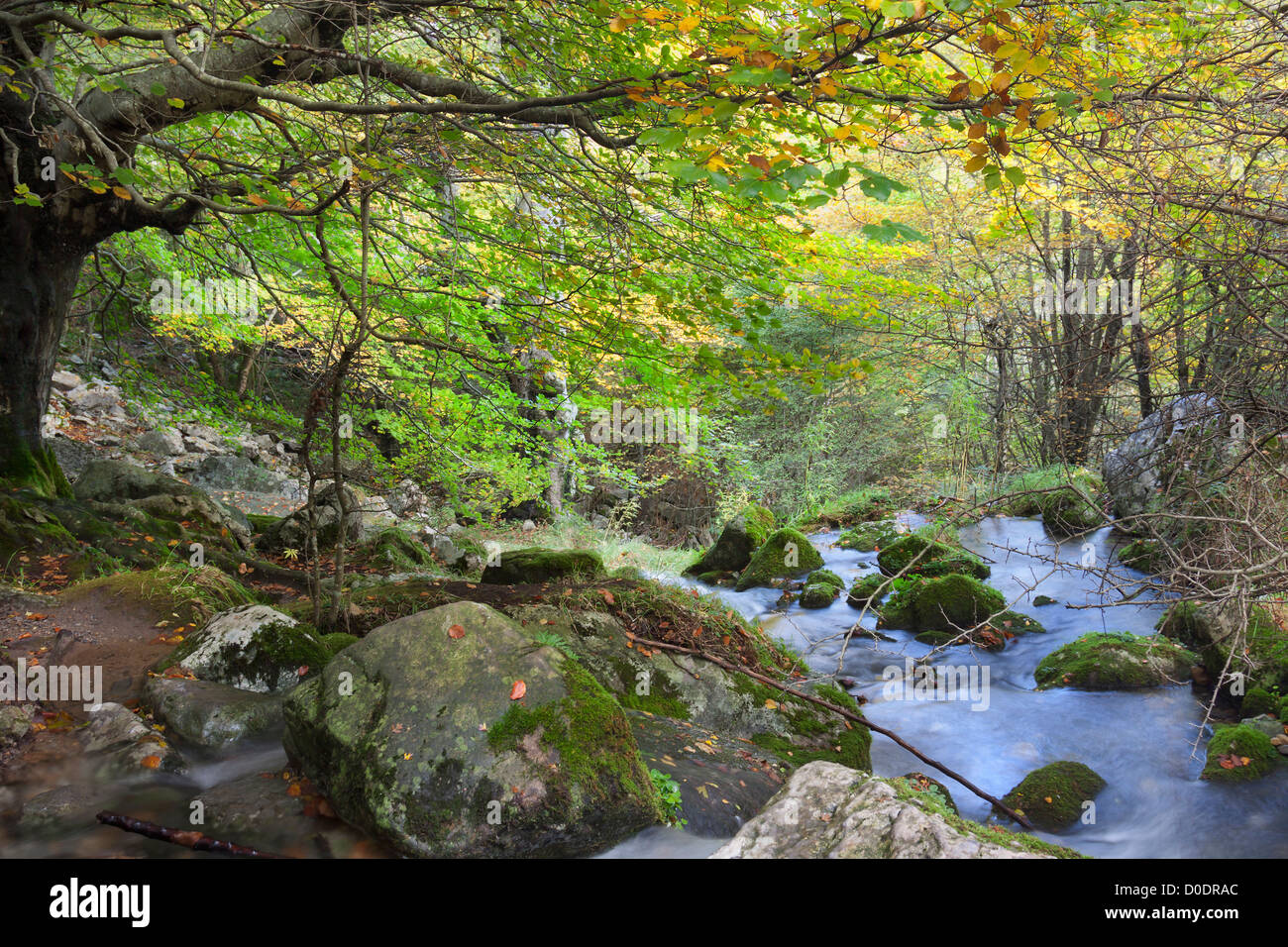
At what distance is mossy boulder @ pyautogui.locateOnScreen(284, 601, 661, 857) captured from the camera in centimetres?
312

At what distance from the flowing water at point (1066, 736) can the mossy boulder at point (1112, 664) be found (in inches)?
5.0

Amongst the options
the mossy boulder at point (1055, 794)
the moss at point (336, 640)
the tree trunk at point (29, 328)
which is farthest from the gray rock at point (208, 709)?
the mossy boulder at point (1055, 794)

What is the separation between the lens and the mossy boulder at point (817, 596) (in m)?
10.4

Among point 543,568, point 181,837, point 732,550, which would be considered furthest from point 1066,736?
point 181,837

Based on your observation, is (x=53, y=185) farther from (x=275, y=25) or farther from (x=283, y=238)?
(x=275, y=25)

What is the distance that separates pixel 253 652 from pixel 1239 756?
25.5 feet

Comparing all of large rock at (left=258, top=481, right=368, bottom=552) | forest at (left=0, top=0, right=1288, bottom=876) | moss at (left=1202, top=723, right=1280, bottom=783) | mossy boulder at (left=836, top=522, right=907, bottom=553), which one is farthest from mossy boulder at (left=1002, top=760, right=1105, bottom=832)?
large rock at (left=258, top=481, right=368, bottom=552)

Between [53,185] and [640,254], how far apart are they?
5273 millimetres

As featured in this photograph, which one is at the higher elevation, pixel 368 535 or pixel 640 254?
pixel 640 254

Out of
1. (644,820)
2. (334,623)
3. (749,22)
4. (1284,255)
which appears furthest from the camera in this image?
(334,623)

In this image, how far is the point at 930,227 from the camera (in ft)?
47.6

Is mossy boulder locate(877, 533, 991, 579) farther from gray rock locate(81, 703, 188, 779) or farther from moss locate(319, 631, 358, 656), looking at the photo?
gray rock locate(81, 703, 188, 779)

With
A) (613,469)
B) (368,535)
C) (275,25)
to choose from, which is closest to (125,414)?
(368,535)

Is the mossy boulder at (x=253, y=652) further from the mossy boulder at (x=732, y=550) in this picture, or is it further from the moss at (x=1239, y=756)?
the mossy boulder at (x=732, y=550)
